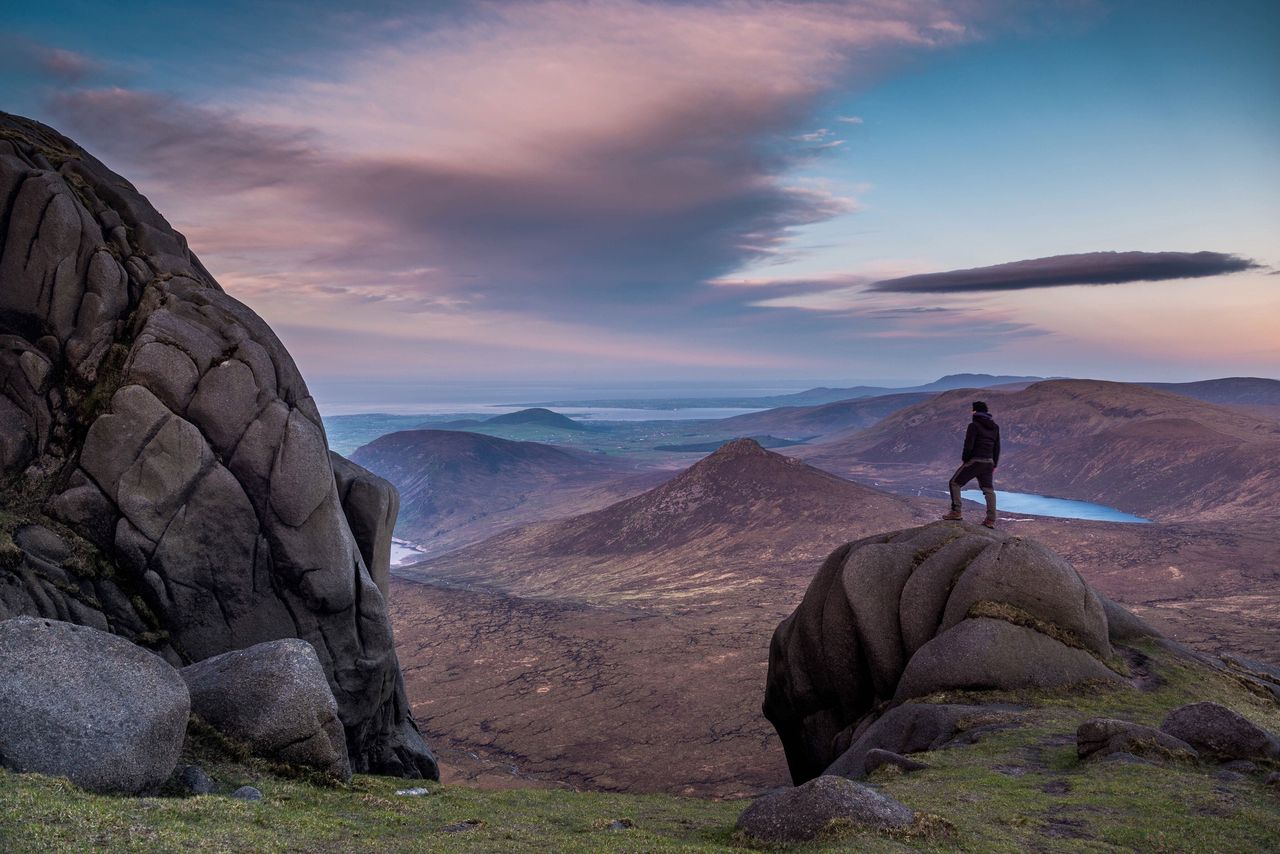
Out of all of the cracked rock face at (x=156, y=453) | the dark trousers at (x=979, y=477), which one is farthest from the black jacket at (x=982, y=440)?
the cracked rock face at (x=156, y=453)

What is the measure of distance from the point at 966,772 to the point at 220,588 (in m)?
27.1

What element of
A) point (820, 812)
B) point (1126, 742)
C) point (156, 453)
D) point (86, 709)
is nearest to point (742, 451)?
point (156, 453)

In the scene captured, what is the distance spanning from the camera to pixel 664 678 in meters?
70.6

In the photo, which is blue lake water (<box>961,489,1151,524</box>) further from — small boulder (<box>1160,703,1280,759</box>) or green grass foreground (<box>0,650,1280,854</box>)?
green grass foreground (<box>0,650,1280,854</box>)

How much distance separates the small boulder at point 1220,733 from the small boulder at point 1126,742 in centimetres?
43

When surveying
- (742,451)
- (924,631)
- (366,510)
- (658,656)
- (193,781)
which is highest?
(366,510)

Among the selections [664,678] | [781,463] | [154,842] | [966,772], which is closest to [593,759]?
[664,678]

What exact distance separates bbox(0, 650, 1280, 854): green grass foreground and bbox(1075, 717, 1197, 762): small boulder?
44cm

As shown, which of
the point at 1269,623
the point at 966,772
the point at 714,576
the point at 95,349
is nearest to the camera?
the point at 966,772

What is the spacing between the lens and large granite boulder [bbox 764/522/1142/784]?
1115 inches

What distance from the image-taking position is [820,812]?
1462cm

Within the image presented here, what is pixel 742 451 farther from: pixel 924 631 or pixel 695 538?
pixel 924 631

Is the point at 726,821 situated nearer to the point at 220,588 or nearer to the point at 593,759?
the point at 220,588

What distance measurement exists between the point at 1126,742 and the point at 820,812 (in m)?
11.3
